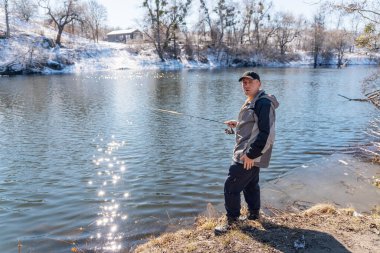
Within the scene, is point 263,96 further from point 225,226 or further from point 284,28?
point 284,28

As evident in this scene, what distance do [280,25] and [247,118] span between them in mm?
91880

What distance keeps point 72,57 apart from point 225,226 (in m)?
66.2

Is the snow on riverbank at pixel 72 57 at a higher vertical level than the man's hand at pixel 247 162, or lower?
higher

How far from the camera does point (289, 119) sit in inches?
731

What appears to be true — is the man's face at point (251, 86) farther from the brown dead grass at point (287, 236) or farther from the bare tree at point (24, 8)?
the bare tree at point (24, 8)

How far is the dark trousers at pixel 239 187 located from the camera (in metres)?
5.46

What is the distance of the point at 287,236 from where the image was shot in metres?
5.08

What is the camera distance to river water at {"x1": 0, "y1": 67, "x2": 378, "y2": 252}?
24.1 ft

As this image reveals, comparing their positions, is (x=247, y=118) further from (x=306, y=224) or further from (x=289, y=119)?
(x=289, y=119)

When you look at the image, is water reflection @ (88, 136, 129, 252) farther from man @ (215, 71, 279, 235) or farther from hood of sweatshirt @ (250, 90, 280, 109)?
hood of sweatshirt @ (250, 90, 280, 109)

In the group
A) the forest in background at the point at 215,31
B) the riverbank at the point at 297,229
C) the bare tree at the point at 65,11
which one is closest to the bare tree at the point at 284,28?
the forest in background at the point at 215,31

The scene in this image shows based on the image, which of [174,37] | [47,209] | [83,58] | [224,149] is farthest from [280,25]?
[47,209]

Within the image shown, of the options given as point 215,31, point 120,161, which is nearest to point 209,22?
point 215,31

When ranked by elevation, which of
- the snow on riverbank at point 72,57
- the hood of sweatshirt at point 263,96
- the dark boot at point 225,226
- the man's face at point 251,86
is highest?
the snow on riverbank at point 72,57
